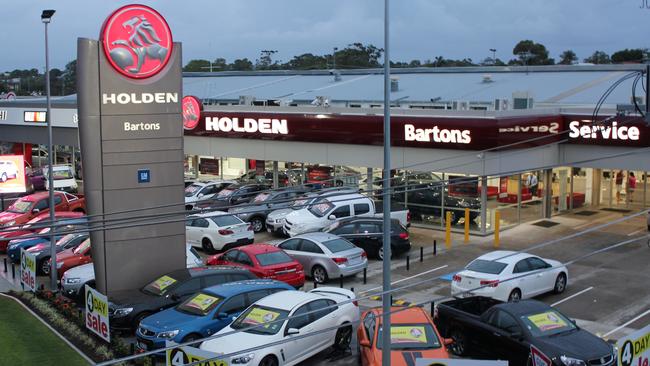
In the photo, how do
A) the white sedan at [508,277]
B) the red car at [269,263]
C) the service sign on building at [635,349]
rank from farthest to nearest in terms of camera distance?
the red car at [269,263] < the white sedan at [508,277] < the service sign on building at [635,349]

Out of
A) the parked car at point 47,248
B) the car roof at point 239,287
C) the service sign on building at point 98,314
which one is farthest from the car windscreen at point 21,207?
the service sign on building at point 98,314

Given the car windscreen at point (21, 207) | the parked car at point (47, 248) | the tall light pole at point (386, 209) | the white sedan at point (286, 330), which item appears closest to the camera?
the tall light pole at point (386, 209)

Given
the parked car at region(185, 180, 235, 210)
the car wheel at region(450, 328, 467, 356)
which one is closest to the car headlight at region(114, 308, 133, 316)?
the car wheel at region(450, 328, 467, 356)

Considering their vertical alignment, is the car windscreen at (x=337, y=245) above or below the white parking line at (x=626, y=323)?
above

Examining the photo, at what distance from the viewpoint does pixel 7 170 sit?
3781 centimetres

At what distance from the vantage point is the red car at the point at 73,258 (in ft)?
73.5

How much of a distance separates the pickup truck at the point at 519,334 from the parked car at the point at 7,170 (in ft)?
94.6

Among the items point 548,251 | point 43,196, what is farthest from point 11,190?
point 548,251

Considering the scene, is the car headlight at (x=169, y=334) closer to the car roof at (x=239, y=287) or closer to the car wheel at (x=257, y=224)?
the car roof at (x=239, y=287)

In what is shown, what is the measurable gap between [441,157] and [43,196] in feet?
54.5

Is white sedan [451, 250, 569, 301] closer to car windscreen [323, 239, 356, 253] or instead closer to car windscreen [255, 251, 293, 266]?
car windscreen [323, 239, 356, 253]

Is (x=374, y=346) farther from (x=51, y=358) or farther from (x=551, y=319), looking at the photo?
(x=51, y=358)

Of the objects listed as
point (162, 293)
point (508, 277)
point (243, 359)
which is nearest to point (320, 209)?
point (508, 277)

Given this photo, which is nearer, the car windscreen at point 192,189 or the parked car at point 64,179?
the car windscreen at point 192,189
